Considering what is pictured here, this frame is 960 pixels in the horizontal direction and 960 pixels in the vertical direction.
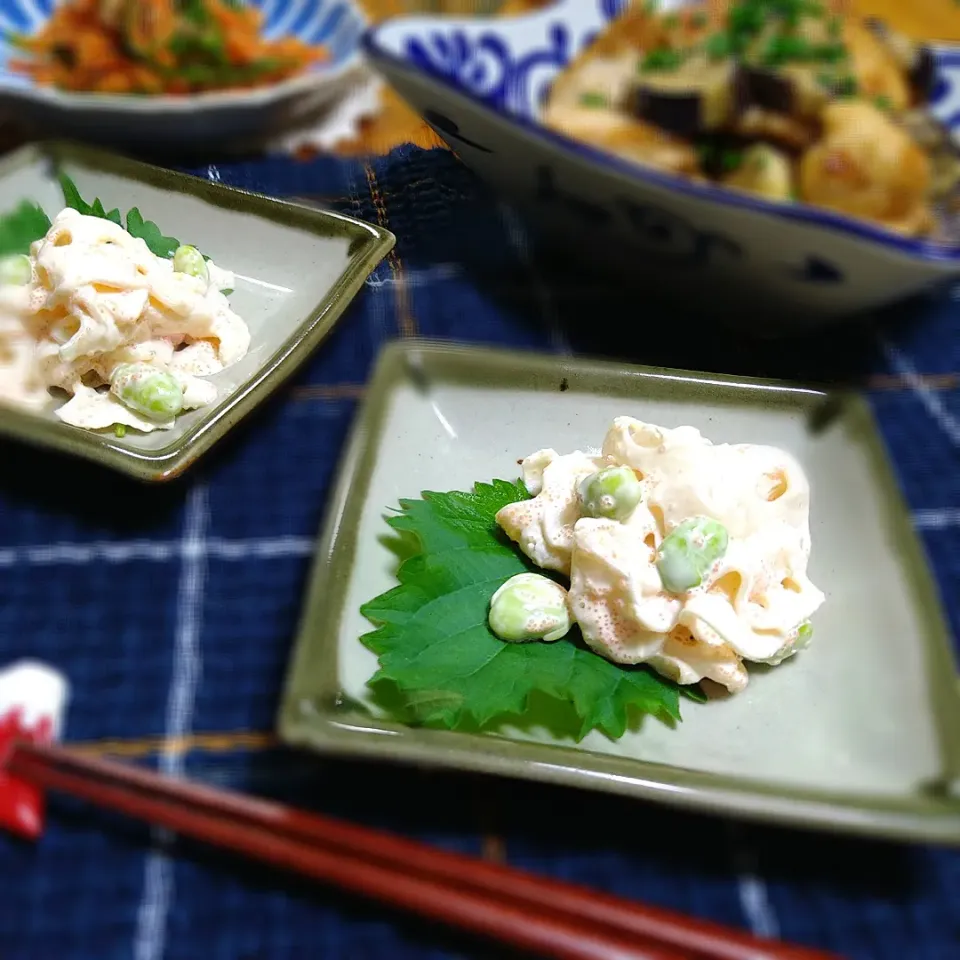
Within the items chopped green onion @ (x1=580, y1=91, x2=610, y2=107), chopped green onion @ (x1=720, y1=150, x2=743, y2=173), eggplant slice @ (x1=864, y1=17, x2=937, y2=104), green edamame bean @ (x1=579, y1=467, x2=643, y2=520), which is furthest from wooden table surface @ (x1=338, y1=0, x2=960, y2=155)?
green edamame bean @ (x1=579, y1=467, x2=643, y2=520)

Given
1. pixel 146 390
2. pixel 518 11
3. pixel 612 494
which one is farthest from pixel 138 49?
pixel 612 494

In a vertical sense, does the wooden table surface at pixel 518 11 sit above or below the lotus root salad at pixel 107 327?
above

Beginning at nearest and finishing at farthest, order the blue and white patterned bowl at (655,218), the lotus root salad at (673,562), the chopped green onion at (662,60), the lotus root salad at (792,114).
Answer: the lotus root salad at (673,562) < the blue and white patterned bowl at (655,218) < the lotus root salad at (792,114) < the chopped green onion at (662,60)

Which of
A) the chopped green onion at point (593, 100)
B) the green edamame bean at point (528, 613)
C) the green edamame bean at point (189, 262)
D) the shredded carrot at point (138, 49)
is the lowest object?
the green edamame bean at point (528, 613)

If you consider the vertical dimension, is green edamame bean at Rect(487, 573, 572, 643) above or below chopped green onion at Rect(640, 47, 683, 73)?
below

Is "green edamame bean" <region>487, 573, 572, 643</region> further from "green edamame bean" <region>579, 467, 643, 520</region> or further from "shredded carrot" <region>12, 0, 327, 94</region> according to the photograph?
"shredded carrot" <region>12, 0, 327, 94</region>

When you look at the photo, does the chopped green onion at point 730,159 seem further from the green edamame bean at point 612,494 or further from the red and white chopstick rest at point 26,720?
the red and white chopstick rest at point 26,720

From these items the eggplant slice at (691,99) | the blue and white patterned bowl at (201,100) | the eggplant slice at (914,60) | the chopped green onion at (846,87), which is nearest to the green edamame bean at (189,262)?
the blue and white patterned bowl at (201,100)

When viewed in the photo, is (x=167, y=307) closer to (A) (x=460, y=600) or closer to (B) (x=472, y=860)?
(A) (x=460, y=600)
